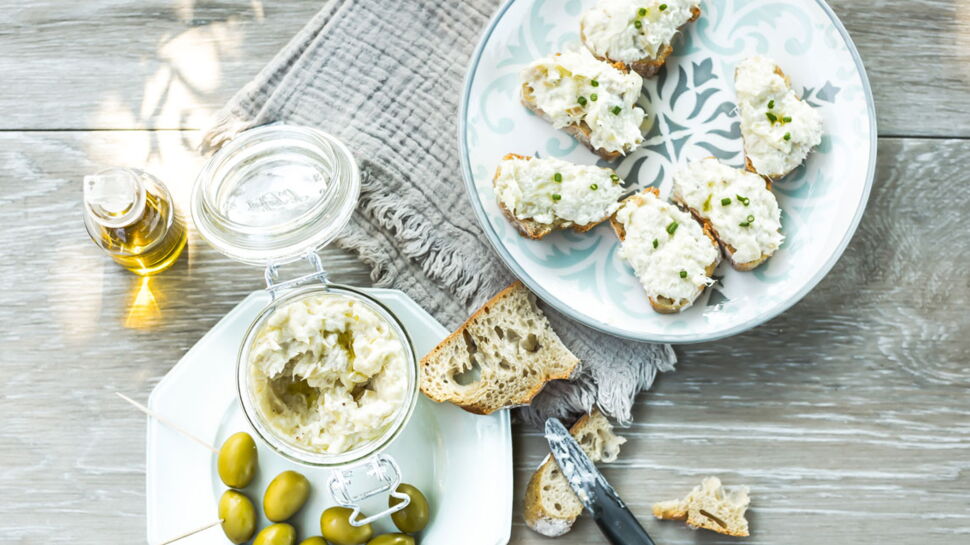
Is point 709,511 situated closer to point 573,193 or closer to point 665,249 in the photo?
point 665,249

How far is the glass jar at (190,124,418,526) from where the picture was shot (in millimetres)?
1459

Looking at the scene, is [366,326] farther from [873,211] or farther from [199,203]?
[873,211]

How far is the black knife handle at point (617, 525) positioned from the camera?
5.41ft

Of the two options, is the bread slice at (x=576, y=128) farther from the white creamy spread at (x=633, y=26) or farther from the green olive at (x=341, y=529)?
the green olive at (x=341, y=529)

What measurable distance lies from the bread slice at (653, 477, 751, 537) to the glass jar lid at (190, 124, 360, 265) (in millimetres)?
879

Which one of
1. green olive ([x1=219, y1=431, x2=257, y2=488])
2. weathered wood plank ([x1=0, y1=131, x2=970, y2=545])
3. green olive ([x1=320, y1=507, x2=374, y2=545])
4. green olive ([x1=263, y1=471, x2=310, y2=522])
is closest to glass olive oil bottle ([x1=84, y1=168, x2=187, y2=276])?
weathered wood plank ([x1=0, y1=131, x2=970, y2=545])

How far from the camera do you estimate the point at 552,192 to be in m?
1.64

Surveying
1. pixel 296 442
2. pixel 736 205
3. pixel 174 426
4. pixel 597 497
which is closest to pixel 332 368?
pixel 296 442

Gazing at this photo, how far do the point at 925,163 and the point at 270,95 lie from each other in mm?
1412

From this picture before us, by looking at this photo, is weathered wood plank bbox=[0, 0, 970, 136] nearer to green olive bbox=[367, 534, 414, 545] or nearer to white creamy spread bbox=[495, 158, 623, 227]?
white creamy spread bbox=[495, 158, 623, 227]

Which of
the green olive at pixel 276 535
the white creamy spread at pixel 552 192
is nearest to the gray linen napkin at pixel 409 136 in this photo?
the white creamy spread at pixel 552 192

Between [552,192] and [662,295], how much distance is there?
0.98ft

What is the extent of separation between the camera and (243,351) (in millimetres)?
1465

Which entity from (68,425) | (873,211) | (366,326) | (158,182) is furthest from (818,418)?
(68,425)
